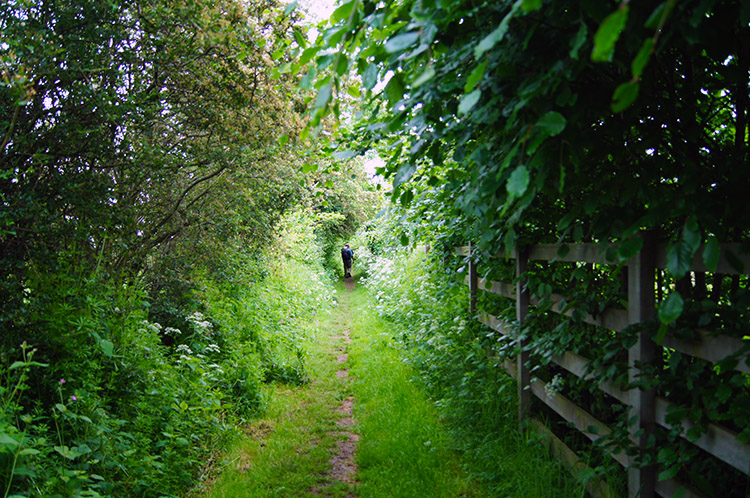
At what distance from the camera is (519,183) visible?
4.88 ft

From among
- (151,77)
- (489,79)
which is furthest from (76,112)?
(489,79)

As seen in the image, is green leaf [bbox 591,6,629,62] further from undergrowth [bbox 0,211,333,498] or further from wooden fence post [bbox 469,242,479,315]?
wooden fence post [bbox 469,242,479,315]

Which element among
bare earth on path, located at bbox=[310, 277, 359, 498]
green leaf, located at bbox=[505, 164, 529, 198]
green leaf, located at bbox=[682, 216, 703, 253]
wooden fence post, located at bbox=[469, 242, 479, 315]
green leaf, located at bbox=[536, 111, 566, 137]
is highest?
green leaf, located at bbox=[536, 111, 566, 137]

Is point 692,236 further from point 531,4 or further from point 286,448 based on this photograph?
point 286,448

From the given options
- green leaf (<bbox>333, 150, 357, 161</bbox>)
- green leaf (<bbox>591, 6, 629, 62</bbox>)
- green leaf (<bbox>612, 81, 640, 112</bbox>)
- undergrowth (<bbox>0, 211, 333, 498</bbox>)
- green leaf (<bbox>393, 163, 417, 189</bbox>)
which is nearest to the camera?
green leaf (<bbox>591, 6, 629, 62</bbox>)

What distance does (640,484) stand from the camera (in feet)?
8.47

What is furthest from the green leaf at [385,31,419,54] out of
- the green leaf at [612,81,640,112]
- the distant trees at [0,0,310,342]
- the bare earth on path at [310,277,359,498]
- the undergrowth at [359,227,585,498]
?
the bare earth on path at [310,277,359,498]

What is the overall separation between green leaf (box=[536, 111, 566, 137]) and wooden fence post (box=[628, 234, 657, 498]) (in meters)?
1.48

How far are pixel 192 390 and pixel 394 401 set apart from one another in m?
2.46

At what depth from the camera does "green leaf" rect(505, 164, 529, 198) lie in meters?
1.46

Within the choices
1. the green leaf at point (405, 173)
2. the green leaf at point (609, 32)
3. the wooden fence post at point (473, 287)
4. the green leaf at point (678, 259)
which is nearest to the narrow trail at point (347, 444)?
the wooden fence post at point (473, 287)

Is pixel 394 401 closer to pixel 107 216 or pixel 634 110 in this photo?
pixel 107 216

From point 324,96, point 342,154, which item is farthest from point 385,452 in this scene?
point 324,96

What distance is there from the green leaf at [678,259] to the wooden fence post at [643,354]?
1.20 meters
